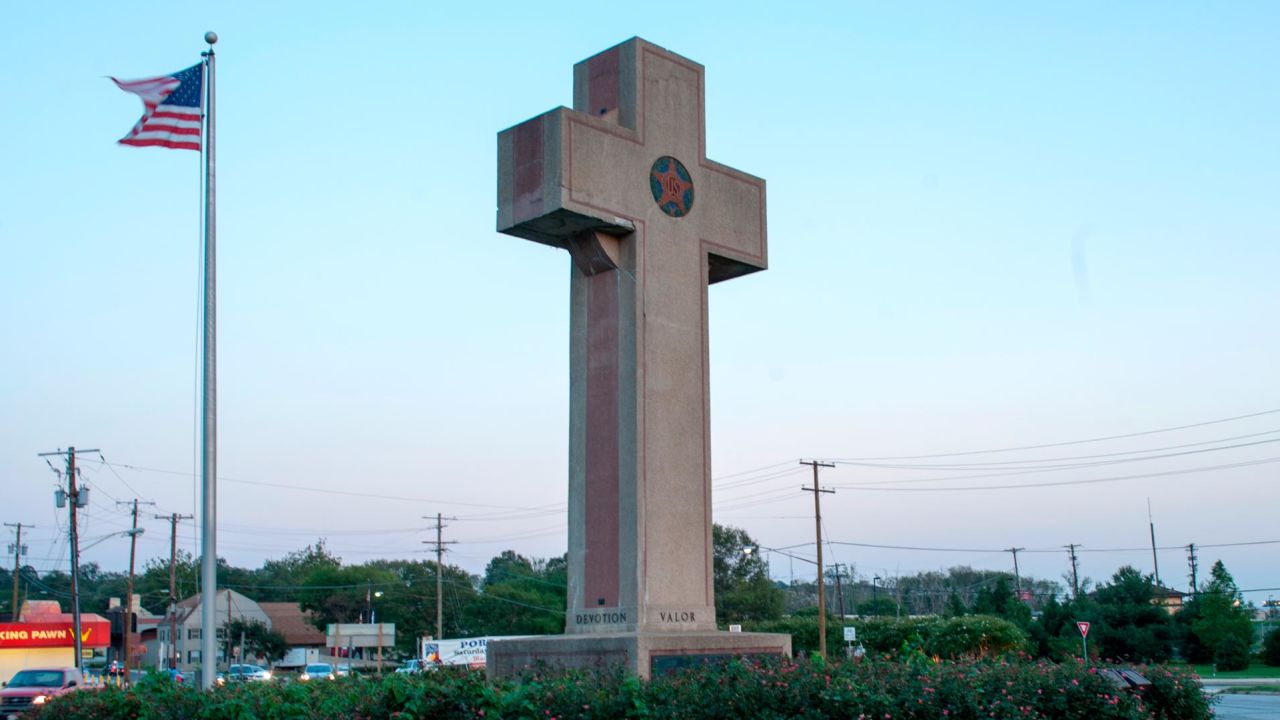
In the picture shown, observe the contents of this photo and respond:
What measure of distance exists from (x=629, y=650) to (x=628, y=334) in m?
3.69

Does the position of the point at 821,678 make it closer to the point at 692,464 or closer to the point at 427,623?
the point at 692,464

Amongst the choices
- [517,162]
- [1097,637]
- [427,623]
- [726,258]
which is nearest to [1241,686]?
[1097,637]

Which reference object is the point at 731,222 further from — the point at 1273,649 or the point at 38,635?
the point at 1273,649

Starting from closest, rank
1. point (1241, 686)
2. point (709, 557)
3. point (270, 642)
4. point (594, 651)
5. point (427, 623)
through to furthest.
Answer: point (594, 651) < point (709, 557) < point (1241, 686) < point (427, 623) < point (270, 642)

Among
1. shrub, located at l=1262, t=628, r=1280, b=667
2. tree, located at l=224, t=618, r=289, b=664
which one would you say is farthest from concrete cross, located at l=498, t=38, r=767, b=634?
tree, located at l=224, t=618, r=289, b=664

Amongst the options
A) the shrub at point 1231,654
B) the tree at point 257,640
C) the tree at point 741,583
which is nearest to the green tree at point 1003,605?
the shrub at point 1231,654

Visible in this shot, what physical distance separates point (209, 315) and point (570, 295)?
5022 millimetres

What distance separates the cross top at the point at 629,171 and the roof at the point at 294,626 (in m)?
106

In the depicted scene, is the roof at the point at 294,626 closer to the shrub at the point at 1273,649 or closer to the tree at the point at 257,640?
the tree at the point at 257,640

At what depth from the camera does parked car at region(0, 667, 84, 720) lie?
30766 mm

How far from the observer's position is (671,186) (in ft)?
52.0

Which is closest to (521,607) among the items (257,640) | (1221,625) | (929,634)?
(257,640)

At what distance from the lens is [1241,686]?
44062 millimetres

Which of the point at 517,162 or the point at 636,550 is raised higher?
the point at 517,162
